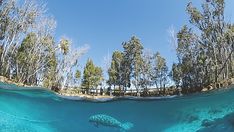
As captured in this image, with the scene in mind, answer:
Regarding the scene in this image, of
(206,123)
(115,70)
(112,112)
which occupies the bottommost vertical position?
(206,123)

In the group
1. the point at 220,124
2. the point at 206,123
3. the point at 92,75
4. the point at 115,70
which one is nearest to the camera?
the point at 220,124

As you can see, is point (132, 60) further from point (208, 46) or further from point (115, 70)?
point (208, 46)

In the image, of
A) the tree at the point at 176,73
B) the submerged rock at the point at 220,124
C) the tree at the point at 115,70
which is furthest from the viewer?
the tree at the point at 115,70

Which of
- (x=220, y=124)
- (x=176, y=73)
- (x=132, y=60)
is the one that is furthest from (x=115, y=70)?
(x=220, y=124)

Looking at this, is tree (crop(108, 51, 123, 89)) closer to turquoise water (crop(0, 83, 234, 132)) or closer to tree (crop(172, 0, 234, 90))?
tree (crop(172, 0, 234, 90))

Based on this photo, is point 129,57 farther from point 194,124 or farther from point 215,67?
point 194,124

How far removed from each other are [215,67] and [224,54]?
62.8 inches

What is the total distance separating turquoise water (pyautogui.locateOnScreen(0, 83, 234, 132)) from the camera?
84.5ft

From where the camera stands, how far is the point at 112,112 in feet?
97.7

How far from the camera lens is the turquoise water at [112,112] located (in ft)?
84.5

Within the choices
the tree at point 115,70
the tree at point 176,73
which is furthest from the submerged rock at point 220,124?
the tree at point 115,70

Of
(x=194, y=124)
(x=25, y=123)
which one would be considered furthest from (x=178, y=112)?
(x=25, y=123)

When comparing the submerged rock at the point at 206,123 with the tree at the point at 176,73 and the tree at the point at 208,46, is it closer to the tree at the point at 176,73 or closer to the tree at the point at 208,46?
the tree at the point at 208,46

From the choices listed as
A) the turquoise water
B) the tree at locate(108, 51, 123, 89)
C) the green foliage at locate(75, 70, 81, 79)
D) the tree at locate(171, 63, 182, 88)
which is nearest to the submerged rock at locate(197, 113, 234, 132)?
the turquoise water
